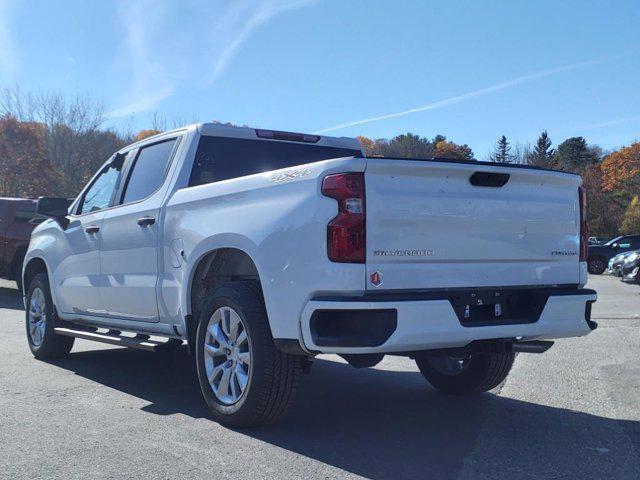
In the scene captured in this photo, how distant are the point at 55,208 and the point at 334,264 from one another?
13.9 feet

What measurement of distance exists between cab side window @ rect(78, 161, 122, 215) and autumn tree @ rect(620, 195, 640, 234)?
6280 cm

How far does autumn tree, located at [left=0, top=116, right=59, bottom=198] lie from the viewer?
1446 inches

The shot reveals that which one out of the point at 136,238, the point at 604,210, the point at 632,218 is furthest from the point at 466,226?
the point at 604,210

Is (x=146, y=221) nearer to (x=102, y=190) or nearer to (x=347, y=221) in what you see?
(x=102, y=190)

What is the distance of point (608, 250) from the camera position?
28.2 meters

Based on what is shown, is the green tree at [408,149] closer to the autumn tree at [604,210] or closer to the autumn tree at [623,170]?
the autumn tree at [604,210]

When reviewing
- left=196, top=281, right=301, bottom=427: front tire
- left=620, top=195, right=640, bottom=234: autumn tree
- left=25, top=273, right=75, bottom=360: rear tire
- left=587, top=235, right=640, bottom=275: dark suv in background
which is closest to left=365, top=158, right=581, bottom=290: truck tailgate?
left=196, top=281, right=301, bottom=427: front tire

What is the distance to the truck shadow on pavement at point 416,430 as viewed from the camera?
391cm

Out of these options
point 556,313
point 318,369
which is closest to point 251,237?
point 556,313

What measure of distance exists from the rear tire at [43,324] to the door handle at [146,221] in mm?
2178

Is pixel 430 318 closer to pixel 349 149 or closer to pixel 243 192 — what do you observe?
pixel 243 192

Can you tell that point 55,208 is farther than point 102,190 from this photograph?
Yes

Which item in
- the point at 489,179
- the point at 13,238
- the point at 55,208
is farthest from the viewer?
the point at 13,238

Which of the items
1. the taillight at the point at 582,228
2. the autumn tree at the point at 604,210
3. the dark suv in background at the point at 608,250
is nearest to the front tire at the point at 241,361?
the taillight at the point at 582,228
